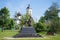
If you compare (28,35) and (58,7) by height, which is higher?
(58,7)

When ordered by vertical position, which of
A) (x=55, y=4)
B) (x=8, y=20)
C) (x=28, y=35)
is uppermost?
(x=55, y=4)

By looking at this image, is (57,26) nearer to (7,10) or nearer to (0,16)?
(7,10)

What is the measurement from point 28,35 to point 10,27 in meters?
37.2

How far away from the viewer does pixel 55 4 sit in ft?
195

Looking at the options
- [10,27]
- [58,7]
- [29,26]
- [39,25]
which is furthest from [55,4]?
[29,26]

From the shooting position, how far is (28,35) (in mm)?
31547

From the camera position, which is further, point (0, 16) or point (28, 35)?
point (0, 16)

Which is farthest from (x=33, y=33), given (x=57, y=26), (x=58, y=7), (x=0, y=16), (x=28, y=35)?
(x=0, y=16)

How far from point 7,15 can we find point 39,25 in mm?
15187

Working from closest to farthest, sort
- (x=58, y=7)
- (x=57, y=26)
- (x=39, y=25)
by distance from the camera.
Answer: (x=57, y=26), (x=39, y=25), (x=58, y=7)

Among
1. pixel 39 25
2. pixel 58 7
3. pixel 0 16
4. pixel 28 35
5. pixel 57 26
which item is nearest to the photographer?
pixel 28 35

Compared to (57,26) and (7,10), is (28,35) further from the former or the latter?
Answer: (7,10)

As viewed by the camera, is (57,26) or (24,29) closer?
(24,29)

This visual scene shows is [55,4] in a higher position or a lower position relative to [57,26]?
higher
